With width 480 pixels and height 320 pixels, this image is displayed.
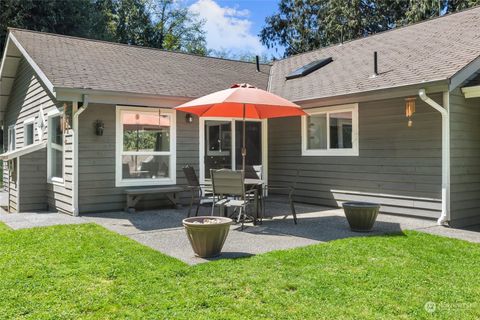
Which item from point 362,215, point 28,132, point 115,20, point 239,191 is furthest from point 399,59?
point 115,20

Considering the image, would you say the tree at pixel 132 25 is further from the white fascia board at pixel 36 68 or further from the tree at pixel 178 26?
the white fascia board at pixel 36 68

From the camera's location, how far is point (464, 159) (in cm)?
659

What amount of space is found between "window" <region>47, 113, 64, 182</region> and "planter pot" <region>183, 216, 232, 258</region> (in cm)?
468

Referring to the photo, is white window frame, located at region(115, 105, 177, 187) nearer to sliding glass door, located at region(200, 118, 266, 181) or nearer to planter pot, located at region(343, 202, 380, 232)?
sliding glass door, located at region(200, 118, 266, 181)

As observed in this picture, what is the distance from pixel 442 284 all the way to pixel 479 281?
39cm

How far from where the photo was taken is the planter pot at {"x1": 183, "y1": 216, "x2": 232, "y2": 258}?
4.30m

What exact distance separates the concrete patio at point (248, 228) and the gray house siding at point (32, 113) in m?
0.46

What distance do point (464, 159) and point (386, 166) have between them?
1.23 meters

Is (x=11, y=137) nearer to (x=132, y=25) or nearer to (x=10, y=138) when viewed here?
(x=10, y=138)

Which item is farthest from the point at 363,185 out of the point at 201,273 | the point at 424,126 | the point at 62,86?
the point at 62,86

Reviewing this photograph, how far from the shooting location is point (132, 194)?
7.49 metres

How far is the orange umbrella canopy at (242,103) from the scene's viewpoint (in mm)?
5801

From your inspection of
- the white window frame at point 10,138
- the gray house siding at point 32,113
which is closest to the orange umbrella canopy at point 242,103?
the gray house siding at point 32,113

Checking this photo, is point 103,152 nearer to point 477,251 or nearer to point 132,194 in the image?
point 132,194
